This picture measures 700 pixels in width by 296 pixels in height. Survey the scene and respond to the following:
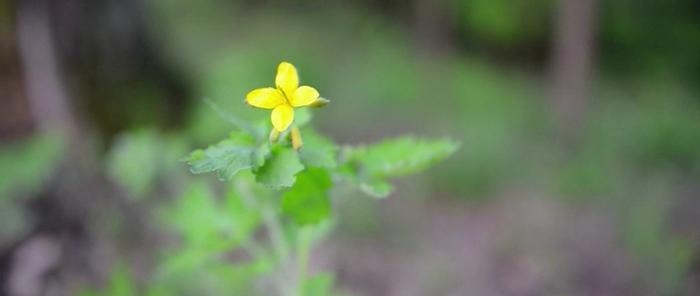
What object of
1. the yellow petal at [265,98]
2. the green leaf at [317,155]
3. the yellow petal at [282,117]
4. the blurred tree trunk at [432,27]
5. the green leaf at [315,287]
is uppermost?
the blurred tree trunk at [432,27]

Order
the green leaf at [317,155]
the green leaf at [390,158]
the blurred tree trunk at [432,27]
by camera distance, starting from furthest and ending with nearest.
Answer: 1. the blurred tree trunk at [432,27]
2. the green leaf at [390,158]
3. the green leaf at [317,155]

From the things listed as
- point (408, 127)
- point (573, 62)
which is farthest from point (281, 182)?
point (408, 127)

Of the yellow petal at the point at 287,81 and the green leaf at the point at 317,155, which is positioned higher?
the yellow petal at the point at 287,81

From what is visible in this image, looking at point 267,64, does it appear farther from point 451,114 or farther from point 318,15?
point 451,114

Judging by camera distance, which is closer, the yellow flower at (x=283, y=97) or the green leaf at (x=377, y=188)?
the yellow flower at (x=283, y=97)

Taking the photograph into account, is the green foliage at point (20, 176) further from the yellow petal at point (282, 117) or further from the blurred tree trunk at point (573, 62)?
the blurred tree trunk at point (573, 62)

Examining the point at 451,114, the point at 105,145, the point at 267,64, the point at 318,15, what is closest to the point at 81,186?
the point at 105,145

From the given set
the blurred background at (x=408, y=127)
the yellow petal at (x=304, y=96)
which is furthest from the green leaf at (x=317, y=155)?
the blurred background at (x=408, y=127)
